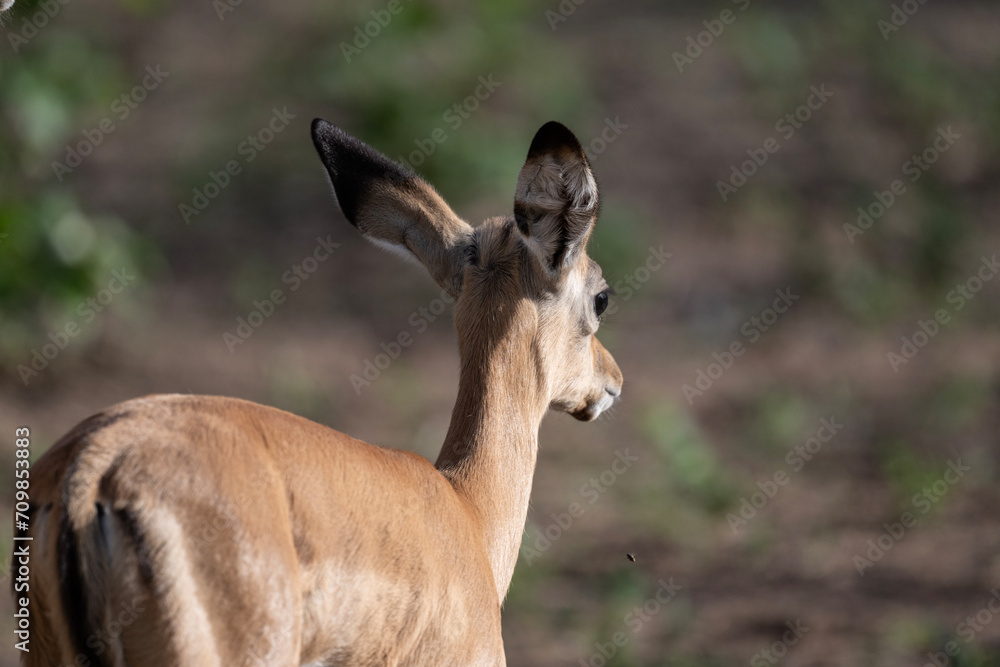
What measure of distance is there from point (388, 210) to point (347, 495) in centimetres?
160

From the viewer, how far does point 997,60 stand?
45.6 feet

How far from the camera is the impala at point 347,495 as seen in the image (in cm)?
242

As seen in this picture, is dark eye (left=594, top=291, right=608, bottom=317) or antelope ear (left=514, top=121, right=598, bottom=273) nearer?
antelope ear (left=514, top=121, right=598, bottom=273)

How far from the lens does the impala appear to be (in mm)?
2424

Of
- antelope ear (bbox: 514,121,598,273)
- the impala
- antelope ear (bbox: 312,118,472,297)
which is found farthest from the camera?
antelope ear (bbox: 312,118,472,297)

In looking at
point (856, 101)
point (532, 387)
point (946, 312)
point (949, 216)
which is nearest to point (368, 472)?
point (532, 387)

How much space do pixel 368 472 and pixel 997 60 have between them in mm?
13419

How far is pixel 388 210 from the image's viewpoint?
4234 mm

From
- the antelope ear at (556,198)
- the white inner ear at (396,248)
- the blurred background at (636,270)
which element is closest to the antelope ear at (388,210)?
the white inner ear at (396,248)

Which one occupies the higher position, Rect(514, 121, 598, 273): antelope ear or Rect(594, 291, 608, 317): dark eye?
Rect(514, 121, 598, 273): antelope ear

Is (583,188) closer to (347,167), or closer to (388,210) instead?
(388,210)

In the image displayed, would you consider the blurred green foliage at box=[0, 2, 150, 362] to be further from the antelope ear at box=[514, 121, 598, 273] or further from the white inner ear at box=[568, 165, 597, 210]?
the white inner ear at box=[568, 165, 597, 210]

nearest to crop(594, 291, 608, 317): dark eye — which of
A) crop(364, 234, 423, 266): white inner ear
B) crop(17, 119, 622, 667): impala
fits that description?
crop(17, 119, 622, 667): impala

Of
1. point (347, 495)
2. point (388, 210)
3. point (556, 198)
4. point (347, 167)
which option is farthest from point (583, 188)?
point (347, 495)
